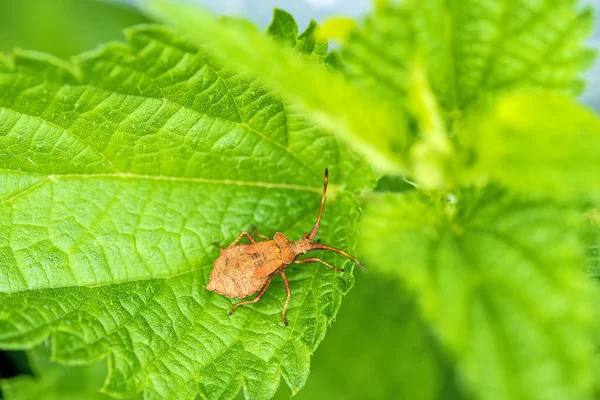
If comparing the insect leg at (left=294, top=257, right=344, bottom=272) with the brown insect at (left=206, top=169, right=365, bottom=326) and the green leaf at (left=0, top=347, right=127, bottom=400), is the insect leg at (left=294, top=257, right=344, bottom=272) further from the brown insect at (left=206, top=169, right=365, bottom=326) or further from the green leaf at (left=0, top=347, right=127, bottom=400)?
the green leaf at (left=0, top=347, right=127, bottom=400)

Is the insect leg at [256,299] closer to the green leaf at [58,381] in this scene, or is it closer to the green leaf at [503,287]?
the green leaf at [503,287]

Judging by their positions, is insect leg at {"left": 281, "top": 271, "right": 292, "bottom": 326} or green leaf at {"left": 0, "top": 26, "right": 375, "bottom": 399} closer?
green leaf at {"left": 0, "top": 26, "right": 375, "bottom": 399}

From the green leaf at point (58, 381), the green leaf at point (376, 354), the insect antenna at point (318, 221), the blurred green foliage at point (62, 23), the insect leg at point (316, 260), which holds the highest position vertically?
the blurred green foliage at point (62, 23)

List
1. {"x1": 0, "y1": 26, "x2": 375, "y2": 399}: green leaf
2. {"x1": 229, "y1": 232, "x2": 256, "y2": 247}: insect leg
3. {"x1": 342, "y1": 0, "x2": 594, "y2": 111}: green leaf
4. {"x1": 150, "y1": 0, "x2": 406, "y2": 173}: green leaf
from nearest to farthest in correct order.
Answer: {"x1": 150, "y1": 0, "x2": 406, "y2": 173}: green leaf, {"x1": 342, "y1": 0, "x2": 594, "y2": 111}: green leaf, {"x1": 0, "y1": 26, "x2": 375, "y2": 399}: green leaf, {"x1": 229, "y1": 232, "x2": 256, "y2": 247}: insect leg

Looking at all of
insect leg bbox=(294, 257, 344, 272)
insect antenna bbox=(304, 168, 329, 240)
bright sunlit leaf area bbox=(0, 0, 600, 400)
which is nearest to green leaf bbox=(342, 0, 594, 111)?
bright sunlit leaf area bbox=(0, 0, 600, 400)

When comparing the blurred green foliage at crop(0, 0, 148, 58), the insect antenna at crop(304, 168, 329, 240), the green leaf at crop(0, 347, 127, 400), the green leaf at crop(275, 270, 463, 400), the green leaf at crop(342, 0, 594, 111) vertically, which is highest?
the blurred green foliage at crop(0, 0, 148, 58)

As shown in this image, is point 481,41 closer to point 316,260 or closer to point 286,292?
point 316,260

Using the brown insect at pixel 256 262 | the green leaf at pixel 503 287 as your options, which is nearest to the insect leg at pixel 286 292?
the brown insect at pixel 256 262
